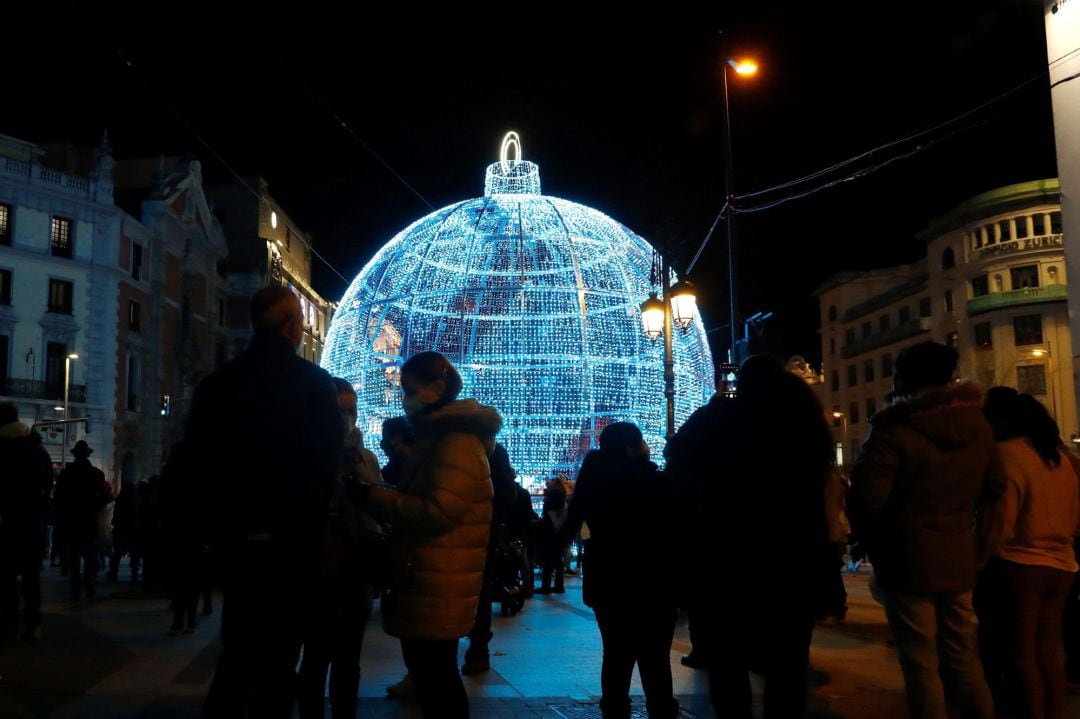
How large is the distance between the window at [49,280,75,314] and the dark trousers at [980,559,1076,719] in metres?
35.6

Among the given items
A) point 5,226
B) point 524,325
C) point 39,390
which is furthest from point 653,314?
point 5,226

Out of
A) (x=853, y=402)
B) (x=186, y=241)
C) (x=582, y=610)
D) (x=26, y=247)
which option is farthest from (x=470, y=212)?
(x=853, y=402)

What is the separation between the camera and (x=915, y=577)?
3672mm

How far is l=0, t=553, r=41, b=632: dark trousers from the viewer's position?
6.91 m

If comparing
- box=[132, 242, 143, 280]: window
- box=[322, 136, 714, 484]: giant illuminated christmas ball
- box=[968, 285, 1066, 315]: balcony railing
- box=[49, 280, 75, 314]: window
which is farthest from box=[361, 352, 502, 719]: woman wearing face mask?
box=[968, 285, 1066, 315]: balcony railing

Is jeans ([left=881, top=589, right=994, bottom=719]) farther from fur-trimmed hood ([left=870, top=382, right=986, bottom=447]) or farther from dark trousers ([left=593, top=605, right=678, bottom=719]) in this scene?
dark trousers ([left=593, top=605, right=678, bottom=719])

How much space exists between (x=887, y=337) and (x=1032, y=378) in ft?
38.1

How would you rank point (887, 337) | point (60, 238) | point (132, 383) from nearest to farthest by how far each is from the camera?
point (60, 238)
point (132, 383)
point (887, 337)

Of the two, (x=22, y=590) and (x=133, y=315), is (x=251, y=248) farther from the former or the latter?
(x=22, y=590)

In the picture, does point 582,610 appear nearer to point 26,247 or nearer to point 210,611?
point 210,611

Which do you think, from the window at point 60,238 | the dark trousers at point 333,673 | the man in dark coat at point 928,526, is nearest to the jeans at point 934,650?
the man in dark coat at point 928,526

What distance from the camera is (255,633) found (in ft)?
9.46

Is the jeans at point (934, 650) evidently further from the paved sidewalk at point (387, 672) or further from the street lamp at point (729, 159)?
the street lamp at point (729, 159)

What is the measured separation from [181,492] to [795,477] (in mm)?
2152
